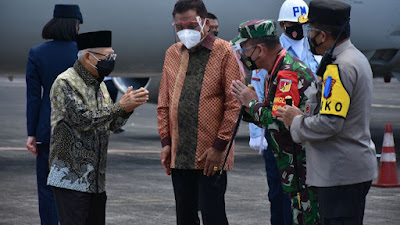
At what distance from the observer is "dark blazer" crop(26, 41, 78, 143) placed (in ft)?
20.8

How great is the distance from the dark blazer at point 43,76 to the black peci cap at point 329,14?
2.55 meters

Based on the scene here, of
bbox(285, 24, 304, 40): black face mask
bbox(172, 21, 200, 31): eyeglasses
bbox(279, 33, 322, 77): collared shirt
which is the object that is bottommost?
bbox(279, 33, 322, 77): collared shirt

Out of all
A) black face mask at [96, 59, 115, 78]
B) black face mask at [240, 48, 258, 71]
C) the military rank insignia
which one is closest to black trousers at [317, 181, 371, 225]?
the military rank insignia

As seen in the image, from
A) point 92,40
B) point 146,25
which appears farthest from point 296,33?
point 146,25

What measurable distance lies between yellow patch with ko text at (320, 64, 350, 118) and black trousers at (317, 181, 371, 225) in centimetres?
39

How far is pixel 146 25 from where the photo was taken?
1089 cm

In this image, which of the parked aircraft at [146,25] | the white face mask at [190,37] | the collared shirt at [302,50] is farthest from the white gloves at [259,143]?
the parked aircraft at [146,25]

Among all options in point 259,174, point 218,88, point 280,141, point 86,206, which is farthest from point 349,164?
point 259,174

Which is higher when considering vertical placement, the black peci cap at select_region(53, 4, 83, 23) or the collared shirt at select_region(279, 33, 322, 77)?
the black peci cap at select_region(53, 4, 83, 23)

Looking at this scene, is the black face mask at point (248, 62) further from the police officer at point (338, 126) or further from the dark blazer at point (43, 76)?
the dark blazer at point (43, 76)

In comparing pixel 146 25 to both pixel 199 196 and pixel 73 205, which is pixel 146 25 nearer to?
pixel 199 196

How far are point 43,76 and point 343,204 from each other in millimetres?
2962

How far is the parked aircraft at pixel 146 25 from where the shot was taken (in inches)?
409

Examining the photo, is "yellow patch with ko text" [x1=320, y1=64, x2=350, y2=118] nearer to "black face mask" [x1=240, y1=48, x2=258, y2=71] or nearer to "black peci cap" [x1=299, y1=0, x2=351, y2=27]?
"black peci cap" [x1=299, y1=0, x2=351, y2=27]
